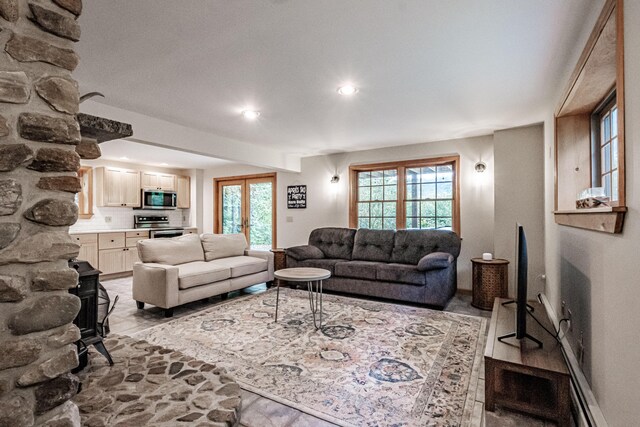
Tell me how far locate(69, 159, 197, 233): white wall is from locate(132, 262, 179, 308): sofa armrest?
291 centimetres

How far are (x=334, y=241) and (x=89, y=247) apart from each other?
426cm

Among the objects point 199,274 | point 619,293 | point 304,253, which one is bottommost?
point 199,274

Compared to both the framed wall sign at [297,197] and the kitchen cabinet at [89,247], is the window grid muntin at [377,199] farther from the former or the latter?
the kitchen cabinet at [89,247]

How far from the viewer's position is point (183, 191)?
7559 mm

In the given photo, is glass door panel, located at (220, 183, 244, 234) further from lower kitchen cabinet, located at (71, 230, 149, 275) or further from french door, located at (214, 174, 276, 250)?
lower kitchen cabinet, located at (71, 230, 149, 275)

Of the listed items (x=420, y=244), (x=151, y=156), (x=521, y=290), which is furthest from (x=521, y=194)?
(x=151, y=156)

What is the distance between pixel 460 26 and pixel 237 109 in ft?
7.49

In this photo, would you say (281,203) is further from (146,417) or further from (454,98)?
(146,417)

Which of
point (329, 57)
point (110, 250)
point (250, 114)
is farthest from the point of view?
point (110, 250)

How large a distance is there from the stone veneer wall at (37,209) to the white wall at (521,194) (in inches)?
176

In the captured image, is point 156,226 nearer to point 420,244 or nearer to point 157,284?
point 157,284

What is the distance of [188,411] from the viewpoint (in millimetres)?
1593

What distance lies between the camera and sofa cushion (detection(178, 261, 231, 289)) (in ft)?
12.0

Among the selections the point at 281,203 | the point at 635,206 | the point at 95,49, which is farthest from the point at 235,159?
the point at 635,206
